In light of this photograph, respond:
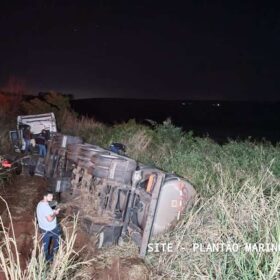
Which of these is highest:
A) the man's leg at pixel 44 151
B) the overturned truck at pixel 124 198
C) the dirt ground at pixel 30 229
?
the overturned truck at pixel 124 198

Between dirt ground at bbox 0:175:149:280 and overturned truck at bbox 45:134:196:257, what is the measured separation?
0.96 feet

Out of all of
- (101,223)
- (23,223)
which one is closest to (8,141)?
(23,223)

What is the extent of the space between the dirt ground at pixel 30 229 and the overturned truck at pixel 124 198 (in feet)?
0.96

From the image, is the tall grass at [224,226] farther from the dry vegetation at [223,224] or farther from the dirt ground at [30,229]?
the dirt ground at [30,229]

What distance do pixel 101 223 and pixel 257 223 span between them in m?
2.60

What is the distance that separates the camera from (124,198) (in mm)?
7062

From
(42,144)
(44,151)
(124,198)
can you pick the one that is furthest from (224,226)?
(42,144)

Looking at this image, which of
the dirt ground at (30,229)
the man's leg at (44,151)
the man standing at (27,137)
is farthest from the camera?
the man standing at (27,137)

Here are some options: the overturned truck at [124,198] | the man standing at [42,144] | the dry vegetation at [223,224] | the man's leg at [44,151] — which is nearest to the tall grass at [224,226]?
the dry vegetation at [223,224]

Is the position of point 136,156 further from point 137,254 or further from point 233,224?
point 233,224

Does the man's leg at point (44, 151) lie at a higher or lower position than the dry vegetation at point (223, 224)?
lower

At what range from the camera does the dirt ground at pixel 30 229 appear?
5.55 m

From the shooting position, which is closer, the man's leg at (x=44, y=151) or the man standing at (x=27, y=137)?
the man's leg at (x=44, y=151)

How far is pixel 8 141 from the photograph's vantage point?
50.5 ft
